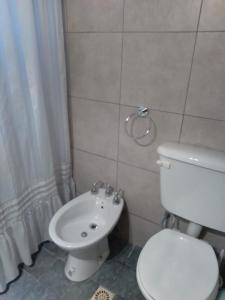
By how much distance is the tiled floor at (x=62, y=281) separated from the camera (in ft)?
4.43

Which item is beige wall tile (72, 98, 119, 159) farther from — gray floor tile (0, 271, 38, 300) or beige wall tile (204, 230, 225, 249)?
gray floor tile (0, 271, 38, 300)

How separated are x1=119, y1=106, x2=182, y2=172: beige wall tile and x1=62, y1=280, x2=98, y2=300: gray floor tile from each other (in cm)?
83

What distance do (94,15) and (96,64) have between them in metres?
0.26

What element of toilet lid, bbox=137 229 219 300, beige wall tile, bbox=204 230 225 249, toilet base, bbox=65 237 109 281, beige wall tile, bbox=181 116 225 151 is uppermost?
beige wall tile, bbox=181 116 225 151

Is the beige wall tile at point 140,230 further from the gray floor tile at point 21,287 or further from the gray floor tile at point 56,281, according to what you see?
the gray floor tile at point 21,287

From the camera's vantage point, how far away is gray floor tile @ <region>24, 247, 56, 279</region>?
1481 millimetres

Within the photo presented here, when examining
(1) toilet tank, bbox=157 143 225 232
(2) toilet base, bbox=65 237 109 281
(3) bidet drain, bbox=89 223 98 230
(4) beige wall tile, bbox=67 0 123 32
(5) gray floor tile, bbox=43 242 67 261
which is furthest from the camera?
(5) gray floor tile, bbox=43 242 67 261

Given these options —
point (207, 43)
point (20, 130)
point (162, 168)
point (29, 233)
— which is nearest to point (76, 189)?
point (29, 233)

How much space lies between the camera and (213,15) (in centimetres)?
95

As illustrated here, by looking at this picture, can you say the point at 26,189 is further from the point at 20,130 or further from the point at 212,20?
the point at 212,20

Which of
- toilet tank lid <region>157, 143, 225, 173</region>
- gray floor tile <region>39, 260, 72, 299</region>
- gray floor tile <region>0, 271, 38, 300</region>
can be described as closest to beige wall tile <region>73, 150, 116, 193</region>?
toilet tank lid <region>157, 143, 225, 173</region>

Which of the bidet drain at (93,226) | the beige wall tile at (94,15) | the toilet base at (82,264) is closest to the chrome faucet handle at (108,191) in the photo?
the bidet drain at (93,226)

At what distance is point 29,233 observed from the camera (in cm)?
150

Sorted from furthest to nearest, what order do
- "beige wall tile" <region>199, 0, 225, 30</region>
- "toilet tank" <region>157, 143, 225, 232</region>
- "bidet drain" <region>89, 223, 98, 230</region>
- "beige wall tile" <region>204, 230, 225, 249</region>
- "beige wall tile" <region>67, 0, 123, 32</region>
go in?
"bidet drain" <region>89, 223, 98, 230</region> < "beige wall tile" <region>204, 230, 225, 249</region> < "beige wall tile" <region>67, 0, 123, 32</region> < "toilet tank" <region>157, 143, 225, 232</region> < "beige wall tile" <region>199, 0, 225, 30</region>
